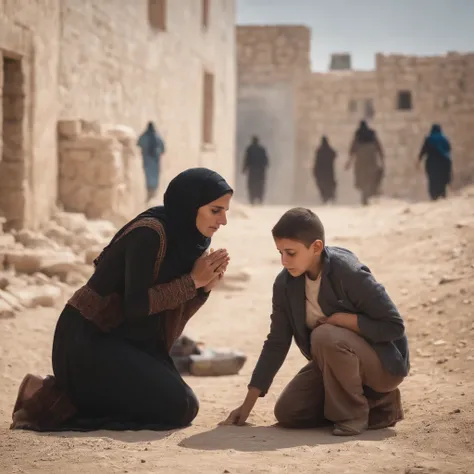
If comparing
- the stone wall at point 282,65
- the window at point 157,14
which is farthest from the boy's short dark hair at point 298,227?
the stone wall at point 282,65

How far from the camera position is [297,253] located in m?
3.70

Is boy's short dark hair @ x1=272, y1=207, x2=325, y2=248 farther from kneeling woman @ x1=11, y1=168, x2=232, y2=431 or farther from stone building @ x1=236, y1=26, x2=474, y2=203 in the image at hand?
stone building @ x1=236, y1=26, x2=474, y2=203

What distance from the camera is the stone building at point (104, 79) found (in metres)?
8.46

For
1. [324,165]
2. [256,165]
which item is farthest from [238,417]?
[256,165]

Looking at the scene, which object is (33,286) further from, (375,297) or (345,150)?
(345,150)

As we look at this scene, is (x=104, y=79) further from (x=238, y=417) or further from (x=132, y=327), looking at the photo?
(x=238, y=417)

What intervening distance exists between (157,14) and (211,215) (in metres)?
10.4

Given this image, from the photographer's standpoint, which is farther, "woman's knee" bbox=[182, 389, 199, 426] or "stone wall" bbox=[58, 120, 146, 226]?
"stone wall" bbox=[58, 120, 146, 226]

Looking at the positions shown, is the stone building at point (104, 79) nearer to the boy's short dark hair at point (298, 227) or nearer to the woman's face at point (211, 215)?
the woman's face at point (211, 215)

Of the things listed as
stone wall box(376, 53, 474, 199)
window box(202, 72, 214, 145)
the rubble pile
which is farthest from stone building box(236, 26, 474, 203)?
the rubble pile

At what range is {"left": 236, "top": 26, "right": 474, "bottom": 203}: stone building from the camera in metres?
23.5

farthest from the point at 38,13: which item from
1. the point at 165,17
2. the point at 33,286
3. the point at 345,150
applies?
the point at 345,150

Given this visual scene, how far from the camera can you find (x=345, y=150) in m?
24.0

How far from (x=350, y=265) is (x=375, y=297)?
18 centimetres
